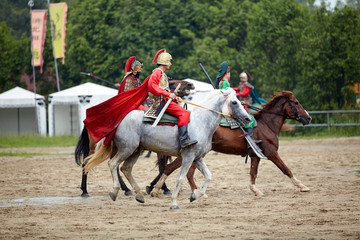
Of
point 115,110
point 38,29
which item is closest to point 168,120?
point 115,110

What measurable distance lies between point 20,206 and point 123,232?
315 centimetres

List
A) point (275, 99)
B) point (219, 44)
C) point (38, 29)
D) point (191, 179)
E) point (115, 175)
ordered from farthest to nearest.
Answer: point (219, 44), point (38, 29), point (275, 99), point (191, 179), point (115, 175)

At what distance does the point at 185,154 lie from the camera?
9789 millimetres

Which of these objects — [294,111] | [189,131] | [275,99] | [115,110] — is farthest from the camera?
[275,99]


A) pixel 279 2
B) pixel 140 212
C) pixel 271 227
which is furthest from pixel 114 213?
pixel 279 2

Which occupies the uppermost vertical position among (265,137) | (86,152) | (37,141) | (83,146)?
(265,137)

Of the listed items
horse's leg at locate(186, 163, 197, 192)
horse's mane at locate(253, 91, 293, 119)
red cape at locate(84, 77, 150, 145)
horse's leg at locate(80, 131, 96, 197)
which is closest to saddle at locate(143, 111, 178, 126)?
red cape at locate(84, 77, 150, 145)

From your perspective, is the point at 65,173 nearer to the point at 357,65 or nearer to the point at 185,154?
the point at 185,154

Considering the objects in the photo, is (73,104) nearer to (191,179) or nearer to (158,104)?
(191,179)

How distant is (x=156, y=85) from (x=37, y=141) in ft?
61.8

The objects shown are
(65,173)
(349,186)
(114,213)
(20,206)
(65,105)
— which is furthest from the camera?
(65,105)

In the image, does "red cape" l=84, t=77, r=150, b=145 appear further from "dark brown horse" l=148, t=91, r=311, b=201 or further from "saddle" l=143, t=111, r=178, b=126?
"dark brown horse" l=148, t=91, r=311, b=201

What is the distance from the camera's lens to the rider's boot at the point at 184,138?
9617 mm

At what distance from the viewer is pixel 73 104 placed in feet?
94.0
